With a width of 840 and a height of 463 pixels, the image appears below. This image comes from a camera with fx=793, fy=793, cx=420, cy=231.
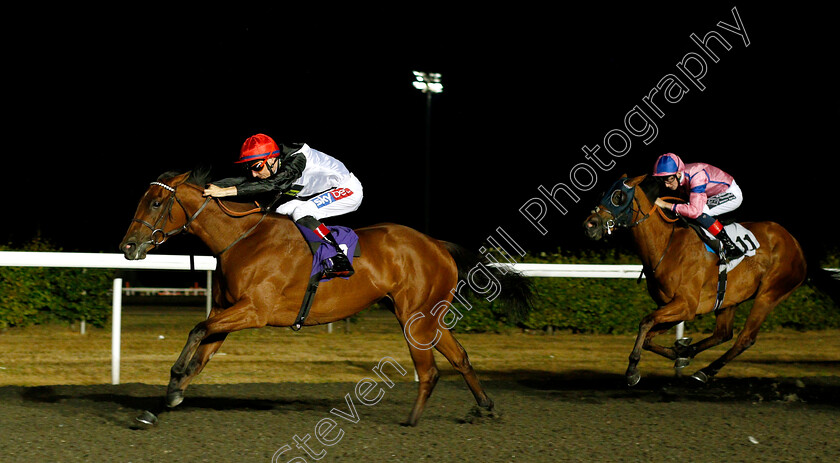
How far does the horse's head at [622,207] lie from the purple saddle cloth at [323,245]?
185 centimetres

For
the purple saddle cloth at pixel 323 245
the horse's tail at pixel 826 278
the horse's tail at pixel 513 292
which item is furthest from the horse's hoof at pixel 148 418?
the horse's tail at pixel 826 278

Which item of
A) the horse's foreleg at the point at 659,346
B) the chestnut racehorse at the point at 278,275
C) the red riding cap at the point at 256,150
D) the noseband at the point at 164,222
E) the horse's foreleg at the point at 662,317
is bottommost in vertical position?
the horse's foreleg at the point at 659,346

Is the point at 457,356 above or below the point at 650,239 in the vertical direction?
below

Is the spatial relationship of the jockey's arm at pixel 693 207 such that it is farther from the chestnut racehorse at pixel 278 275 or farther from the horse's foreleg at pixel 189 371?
the horse's foreleg at pixel 189 371

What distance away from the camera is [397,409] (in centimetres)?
534

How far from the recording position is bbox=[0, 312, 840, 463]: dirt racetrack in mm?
4047

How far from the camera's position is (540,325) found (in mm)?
10383

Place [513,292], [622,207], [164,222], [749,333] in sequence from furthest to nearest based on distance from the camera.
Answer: [749,333]
[622,207]
[513,292]
[164,222]

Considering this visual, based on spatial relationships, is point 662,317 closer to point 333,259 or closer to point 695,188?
point 695,188

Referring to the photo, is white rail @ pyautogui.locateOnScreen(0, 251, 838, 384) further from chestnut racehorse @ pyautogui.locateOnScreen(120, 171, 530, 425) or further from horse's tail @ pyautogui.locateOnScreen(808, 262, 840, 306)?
horse's tail @ pyautogui.locateOnScreen(808, 262, 840, 306)

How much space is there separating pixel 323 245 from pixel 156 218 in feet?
3.27

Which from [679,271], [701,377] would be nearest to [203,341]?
[679,271]

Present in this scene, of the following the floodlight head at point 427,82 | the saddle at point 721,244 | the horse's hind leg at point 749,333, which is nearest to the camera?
the saddle at point 721,244

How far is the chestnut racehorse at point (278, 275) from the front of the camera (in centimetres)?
466
